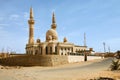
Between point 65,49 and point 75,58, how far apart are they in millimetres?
10887

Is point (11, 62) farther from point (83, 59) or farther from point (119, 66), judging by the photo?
point (119, 66)

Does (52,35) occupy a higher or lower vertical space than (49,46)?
higher

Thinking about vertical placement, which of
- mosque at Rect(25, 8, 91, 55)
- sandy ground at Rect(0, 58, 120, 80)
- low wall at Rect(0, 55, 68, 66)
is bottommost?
sandy ground at Rect(0, 58, 120, 80)

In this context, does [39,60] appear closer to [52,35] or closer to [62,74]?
[62,74]

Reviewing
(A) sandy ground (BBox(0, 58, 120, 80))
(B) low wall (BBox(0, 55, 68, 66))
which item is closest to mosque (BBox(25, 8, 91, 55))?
(B) low wall (BBox(0, 55, 68, 66))

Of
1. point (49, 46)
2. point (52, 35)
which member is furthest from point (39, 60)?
point (52, 35)

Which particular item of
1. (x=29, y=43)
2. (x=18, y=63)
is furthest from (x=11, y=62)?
(x=29, y=43)

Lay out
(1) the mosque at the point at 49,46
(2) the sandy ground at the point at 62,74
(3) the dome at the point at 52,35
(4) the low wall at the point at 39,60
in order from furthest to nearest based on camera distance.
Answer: (3) the dome at the point at 52,35, (1) the mosque at the point at 49,46, (4) the low wall at the point at 39,60, (2) the sandy ground at the point at 62,74

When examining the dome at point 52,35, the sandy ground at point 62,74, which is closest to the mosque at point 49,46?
the dome at point 52,35

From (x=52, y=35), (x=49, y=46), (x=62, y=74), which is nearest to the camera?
(x=62, y=74)

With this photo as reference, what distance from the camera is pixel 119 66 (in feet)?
111

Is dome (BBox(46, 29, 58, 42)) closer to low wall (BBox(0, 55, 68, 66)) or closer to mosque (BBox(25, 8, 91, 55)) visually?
mosque (BBox(25, 8, 91, 55))

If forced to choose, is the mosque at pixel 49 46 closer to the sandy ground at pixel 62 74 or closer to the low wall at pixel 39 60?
the low wall at pixel 39 60

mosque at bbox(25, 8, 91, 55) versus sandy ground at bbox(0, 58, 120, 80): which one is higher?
mosque at bbox(25, 8, 91, 55)
